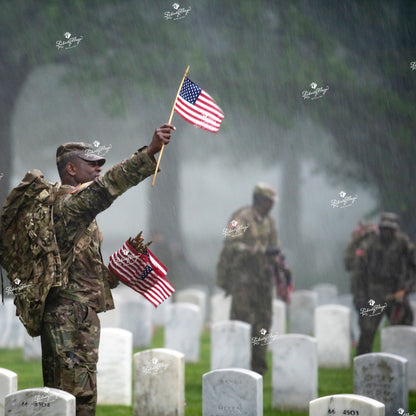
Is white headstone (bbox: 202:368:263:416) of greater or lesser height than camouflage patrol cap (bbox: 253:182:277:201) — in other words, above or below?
below

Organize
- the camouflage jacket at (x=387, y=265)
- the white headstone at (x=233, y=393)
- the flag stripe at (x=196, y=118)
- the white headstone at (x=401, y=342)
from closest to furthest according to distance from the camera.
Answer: the flag stripe at (x=196, y=118), the white headstone at (x=233, y=393), the white headstone at (x=401, y=342), the camouflage jacket at (x=387, y=265)

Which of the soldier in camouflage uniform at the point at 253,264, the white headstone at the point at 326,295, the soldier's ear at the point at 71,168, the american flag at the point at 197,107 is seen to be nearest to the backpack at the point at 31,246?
the soldier's ear at the point at 71,168

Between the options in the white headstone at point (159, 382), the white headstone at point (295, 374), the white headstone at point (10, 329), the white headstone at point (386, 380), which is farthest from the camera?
the white headstone at point (10, 329)

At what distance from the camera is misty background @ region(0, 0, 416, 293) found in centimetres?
1945

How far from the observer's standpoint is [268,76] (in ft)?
69.6

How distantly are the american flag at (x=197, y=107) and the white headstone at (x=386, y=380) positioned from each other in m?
2.84

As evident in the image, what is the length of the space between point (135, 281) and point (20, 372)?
527cm

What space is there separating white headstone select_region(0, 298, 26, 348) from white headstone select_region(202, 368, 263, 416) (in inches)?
279

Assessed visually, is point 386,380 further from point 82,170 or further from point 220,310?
point 220,310

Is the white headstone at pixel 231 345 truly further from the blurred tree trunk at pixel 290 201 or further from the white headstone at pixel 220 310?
the blurred tree trunk at pixel 290 201

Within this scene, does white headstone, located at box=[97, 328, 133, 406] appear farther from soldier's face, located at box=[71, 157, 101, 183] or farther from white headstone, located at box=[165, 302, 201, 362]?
white headstone, located at box=[165, 302, 201, 362]

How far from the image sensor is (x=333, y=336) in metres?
11.9

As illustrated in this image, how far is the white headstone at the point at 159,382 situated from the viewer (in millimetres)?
7457

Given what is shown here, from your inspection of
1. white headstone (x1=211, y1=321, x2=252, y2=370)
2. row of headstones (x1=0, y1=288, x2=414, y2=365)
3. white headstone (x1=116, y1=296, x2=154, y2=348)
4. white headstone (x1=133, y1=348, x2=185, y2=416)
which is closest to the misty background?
row of headstones (x1=0, y1=288, x2=414, y2=365)
